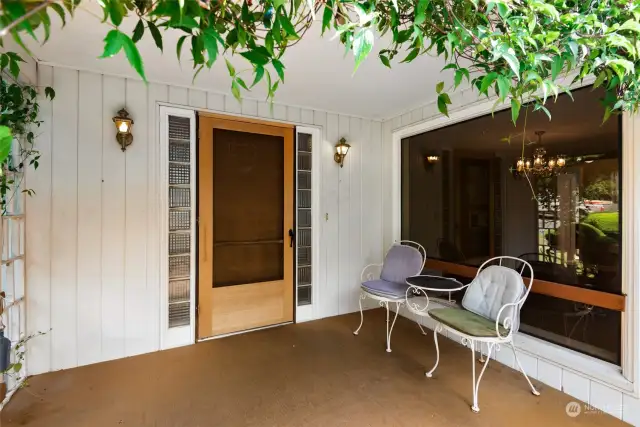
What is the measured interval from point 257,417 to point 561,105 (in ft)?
10.4

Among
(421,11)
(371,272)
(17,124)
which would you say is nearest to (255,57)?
(421,11)

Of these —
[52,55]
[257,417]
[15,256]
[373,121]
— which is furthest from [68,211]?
[373,121]

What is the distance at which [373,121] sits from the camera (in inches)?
164

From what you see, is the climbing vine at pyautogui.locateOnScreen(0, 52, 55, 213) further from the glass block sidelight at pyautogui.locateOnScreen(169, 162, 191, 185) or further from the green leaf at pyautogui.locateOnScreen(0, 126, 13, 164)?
the green leaf at pyautogui.locateOnScreen(0, 126, 13, 164)

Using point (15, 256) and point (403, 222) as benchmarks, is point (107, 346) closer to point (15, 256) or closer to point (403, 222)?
point (15, 256)

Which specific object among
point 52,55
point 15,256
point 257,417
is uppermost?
point 52,55

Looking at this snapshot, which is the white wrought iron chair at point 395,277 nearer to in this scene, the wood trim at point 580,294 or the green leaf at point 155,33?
the wood trim at point 580,294

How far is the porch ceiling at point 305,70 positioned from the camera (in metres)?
2.20

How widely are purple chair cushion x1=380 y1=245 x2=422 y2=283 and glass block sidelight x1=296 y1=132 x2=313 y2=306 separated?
3.01 ft

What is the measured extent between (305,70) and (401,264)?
7.16 feet

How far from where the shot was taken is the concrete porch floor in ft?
6.64

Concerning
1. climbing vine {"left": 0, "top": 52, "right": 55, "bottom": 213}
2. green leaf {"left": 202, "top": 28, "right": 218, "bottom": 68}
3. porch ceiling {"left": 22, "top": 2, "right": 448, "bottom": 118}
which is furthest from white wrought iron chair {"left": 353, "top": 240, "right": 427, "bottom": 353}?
climbing vine {"left": 0, "top": 52, "right": 55, "bottom": 213}

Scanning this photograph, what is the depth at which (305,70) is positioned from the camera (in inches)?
106

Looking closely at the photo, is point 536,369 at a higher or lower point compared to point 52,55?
lower
